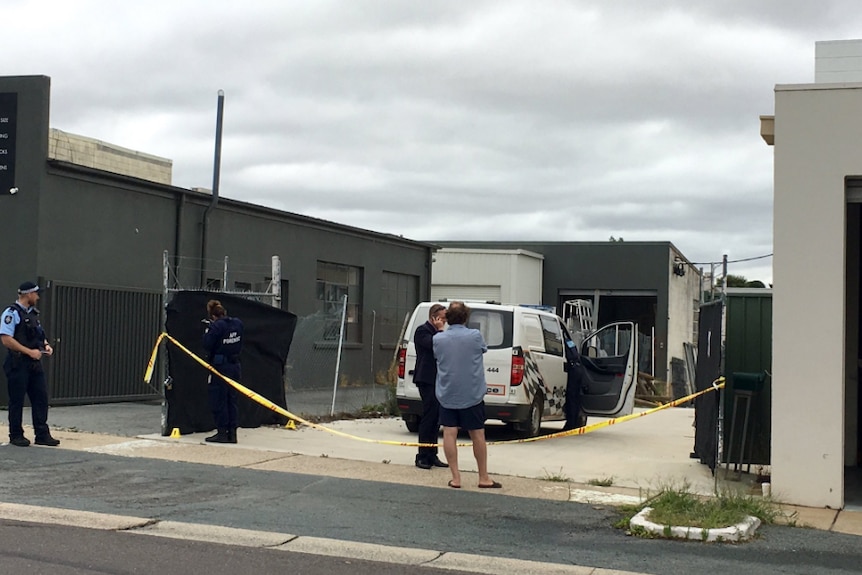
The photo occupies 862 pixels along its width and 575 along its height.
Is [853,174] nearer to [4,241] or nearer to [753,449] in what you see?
[753,449]

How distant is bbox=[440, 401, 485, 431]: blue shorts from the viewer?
393 inches

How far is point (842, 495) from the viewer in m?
9.54

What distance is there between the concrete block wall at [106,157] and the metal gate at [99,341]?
374cm

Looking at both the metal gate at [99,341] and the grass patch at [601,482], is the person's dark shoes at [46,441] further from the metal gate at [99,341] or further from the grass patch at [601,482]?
the grass patch at [601,482]

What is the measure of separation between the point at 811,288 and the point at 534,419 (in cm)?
533

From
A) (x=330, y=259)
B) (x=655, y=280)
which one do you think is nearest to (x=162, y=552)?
(x=330, y=259)

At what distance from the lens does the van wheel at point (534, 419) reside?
14.0 metres

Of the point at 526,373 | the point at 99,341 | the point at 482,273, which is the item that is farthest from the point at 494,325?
the point at 482,273

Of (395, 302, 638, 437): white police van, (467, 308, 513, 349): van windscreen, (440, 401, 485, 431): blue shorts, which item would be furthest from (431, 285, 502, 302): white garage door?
(440, 401, 485, 431): blue shorts

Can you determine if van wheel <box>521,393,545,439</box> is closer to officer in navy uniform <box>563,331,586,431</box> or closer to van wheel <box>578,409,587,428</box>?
officer in navy uniform <box>563,331,586,431</box>

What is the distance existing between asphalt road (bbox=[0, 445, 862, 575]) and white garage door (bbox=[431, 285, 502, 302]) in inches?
910

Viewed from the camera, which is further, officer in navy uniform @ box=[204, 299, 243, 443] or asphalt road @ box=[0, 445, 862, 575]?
officer in navy uniform @ box=[204, 299, 243, 443]

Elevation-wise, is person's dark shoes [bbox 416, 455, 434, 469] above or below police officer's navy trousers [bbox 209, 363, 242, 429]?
below

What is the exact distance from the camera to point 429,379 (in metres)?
11.1
